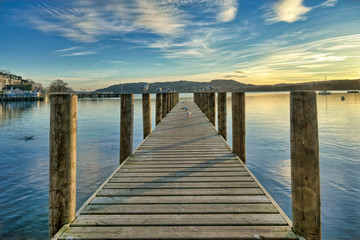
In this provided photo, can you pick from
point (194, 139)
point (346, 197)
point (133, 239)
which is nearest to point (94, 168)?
point (194, 139)

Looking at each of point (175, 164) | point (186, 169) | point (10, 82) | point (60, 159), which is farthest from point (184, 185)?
point (10, 82)

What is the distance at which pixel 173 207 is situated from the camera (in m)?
3.31

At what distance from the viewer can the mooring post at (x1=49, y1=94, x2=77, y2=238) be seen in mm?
2965

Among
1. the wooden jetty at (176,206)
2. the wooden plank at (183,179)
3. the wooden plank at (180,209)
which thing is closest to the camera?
the wooden jetty at (176,206)

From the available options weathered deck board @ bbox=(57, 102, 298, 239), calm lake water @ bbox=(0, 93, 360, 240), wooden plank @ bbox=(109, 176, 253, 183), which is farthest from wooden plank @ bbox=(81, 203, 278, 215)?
calm lake water @ bbox=(0, 93, 360, 240)

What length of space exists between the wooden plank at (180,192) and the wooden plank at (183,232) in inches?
36.2

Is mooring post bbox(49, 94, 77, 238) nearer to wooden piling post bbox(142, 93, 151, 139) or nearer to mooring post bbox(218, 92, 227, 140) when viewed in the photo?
wooden piling post bbox(142, 93, 151, 139)

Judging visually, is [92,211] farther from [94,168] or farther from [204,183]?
[94,168]

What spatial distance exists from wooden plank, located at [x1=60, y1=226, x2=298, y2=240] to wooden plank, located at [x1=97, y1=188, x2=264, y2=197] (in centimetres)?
92

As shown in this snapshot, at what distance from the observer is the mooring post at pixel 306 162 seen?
262 centimetres

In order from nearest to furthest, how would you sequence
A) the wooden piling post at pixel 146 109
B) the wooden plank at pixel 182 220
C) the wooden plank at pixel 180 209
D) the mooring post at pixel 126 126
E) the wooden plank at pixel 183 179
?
the wooden plank at pixel 182 220 → the wooden plank at pixel 180 209 → the wooden plank at pixel 183 179 → the mooring post at pixel 126 126 → the wooden piling post at pixel 146 109

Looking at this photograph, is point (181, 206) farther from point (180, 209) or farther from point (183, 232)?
point (183, 232)

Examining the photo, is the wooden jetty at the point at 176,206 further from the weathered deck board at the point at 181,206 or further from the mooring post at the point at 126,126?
the mooring post at the point at 126,126

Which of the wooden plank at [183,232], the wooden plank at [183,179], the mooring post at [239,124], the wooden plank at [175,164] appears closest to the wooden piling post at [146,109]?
the wooden plank at [175,164]
